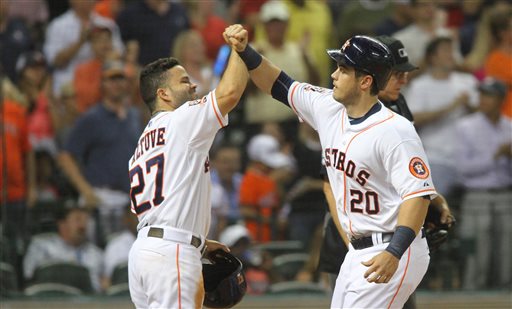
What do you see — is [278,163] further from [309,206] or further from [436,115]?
[436,115]

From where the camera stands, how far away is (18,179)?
9.48 meters

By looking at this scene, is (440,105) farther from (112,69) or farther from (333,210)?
(333,210)

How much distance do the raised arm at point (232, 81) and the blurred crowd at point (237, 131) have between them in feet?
12.0

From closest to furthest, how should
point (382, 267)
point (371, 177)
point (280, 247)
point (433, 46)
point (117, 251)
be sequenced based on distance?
1. point (382, 267)
2. point (371, 177)
3. point (117, 251)
4. point (280, 247)
5. point (433, 46)

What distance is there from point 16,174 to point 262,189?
2.13 metres

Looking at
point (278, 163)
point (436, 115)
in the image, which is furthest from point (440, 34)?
point (278, 163)

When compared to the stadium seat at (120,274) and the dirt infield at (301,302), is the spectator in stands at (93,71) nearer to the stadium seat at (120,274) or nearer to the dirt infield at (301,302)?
the stadium seat at (120,274)

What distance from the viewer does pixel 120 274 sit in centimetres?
909

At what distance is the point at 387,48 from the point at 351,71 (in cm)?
22

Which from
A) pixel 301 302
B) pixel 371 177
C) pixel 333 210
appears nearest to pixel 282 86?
pixel 333 210

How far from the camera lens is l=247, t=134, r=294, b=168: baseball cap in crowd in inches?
392

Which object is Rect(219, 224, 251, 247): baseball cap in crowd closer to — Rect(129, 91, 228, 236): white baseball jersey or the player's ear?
Rect(129, 91, 228, 236): white baseball jersey

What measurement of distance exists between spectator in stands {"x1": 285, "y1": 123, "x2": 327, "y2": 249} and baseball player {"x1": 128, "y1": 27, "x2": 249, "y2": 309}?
13.1ft

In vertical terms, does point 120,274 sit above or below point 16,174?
below
